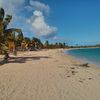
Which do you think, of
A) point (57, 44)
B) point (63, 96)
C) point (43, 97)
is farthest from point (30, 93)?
point (57, 44)

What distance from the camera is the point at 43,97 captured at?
796 centimetres

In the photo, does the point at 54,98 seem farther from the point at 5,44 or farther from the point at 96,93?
the point at 5,44

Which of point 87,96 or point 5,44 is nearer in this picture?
point 87,96

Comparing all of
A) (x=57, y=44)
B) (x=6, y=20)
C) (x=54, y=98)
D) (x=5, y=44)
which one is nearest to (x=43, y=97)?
(x=54, y=98)

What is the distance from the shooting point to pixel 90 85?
33.2 feet

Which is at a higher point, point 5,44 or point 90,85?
point 5,44

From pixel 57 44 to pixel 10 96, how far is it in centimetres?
16856

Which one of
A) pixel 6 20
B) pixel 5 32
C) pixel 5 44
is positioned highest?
pixel 6 20

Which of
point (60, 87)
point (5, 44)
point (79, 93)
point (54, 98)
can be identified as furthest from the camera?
point (5, 44)

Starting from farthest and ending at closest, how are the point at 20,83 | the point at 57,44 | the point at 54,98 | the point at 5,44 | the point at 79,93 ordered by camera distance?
the point at 57,44 < the point at 5,44 < the point at 20,83 < the point at 79,93 < the point at 54,98

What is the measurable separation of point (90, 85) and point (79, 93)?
179 cm

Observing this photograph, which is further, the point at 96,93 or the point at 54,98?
the point at 96,93

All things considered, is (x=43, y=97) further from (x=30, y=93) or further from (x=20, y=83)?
(x=20, y=83)

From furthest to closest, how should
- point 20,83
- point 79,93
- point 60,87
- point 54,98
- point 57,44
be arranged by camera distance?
point 57,44 < point 20,83 < point 60,87 < point 79,93 < point 54,98
